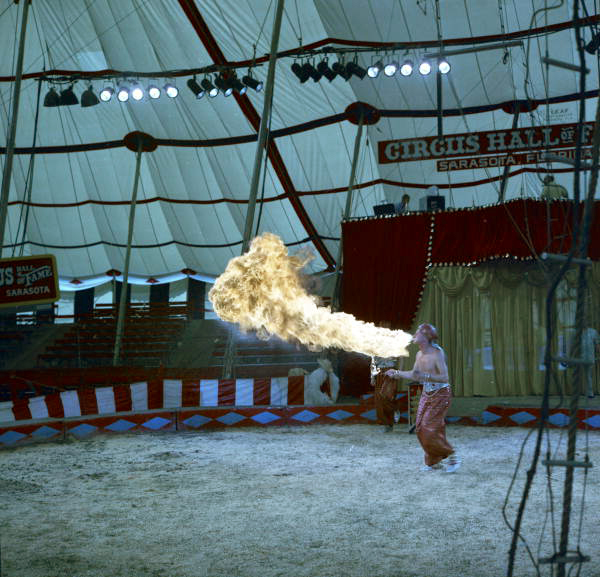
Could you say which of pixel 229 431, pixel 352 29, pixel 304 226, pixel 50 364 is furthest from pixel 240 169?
pixel 229 431

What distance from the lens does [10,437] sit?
1060 cm

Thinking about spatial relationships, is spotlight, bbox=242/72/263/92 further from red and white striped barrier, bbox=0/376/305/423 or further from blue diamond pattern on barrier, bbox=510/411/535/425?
blue diamond pattern on barrier, bbox=510/411/535/425

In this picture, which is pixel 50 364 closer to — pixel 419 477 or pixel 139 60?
pixel 139 60

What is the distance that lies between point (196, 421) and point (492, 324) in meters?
6.20

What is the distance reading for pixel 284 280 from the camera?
9578mm

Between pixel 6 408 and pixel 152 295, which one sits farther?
pixel 152 295

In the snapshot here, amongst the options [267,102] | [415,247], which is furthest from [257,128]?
[415,247]

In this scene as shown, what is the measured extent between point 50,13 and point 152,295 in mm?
13912

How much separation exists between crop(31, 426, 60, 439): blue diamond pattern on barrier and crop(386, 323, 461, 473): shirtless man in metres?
5.74

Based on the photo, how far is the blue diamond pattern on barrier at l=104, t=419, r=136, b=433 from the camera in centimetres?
1184

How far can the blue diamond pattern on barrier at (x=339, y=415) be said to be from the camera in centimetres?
1298

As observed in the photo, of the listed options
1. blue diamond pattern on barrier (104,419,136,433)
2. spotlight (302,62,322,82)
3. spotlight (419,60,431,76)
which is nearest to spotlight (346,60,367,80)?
spotlight (302,62,322,82)

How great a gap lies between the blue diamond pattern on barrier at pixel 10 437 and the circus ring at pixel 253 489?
0.9 inches

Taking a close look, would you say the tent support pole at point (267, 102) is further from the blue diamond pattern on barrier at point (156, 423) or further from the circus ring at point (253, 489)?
the blue diamond pattern on barrier at point (156, 423)
